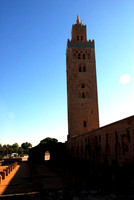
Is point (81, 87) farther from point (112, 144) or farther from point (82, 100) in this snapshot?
point (112, 144)

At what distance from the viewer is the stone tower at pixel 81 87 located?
23.7 m

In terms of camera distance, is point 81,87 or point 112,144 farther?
point 81,87

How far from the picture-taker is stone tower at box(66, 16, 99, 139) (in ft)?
77.8

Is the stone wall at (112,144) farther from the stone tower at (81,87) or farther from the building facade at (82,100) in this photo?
the stone tower at (81,87)

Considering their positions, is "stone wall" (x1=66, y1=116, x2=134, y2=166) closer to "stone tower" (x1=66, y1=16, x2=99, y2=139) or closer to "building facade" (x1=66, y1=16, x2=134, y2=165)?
"building facade" (x1=66, y1=16, x2=134, y2=165)

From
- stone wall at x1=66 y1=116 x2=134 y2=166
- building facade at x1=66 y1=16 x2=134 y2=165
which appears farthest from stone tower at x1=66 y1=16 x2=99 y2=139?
stone wall at x1=66 y1=116 x2=134 y2=166

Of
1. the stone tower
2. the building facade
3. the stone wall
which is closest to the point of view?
the stone wall

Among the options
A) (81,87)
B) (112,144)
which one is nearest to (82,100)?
(81,87)

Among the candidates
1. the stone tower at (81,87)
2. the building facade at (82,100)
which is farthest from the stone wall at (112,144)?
the stone tower at (81,87)

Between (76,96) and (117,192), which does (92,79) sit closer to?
(76,96)

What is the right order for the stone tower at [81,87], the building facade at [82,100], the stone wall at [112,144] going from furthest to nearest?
the stone tower at [81,87], the building facade at [82,100], the stone wall at [112,144]

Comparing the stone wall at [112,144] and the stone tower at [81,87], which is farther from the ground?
the stone tower at [81,87]

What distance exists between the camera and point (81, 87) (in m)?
24.7

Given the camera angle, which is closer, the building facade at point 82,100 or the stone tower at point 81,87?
the building facade at point 82,100
